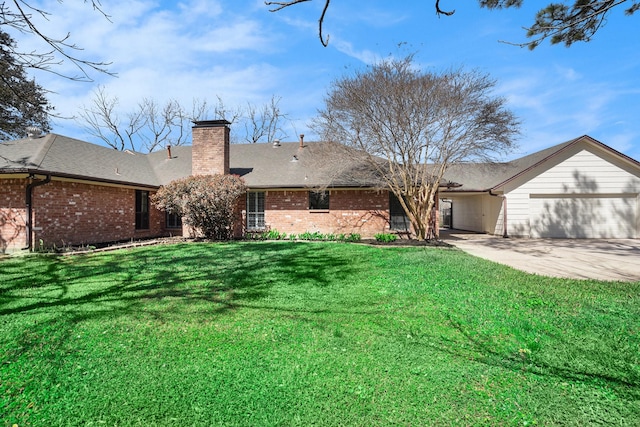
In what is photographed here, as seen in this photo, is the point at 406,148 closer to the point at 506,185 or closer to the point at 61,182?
the point at 506,185

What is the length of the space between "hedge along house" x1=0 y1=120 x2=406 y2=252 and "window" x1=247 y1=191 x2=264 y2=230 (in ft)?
0.15

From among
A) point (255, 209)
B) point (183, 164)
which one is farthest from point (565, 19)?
point (183, 164)

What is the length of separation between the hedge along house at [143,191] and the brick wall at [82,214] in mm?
32

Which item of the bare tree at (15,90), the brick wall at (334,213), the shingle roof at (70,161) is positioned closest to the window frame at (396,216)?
the brick wall at (334,213)

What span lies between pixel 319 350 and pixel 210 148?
505 inches

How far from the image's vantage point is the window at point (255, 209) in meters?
15.1

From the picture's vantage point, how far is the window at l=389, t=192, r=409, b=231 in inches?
571

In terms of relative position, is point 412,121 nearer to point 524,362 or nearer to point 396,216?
point 396,216

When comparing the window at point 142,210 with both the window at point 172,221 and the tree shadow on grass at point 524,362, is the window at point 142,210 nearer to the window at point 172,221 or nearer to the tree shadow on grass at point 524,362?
the window at point 172,221

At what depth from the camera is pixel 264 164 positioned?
16.7 m

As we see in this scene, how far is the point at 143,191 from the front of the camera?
15094 millimetres

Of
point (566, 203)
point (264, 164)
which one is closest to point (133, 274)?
point (264, 164)

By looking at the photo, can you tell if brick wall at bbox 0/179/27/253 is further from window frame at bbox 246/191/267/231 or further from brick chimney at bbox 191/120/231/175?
window frame at bbox 246/191/267/231

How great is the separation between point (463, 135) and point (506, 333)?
9.29 meters
